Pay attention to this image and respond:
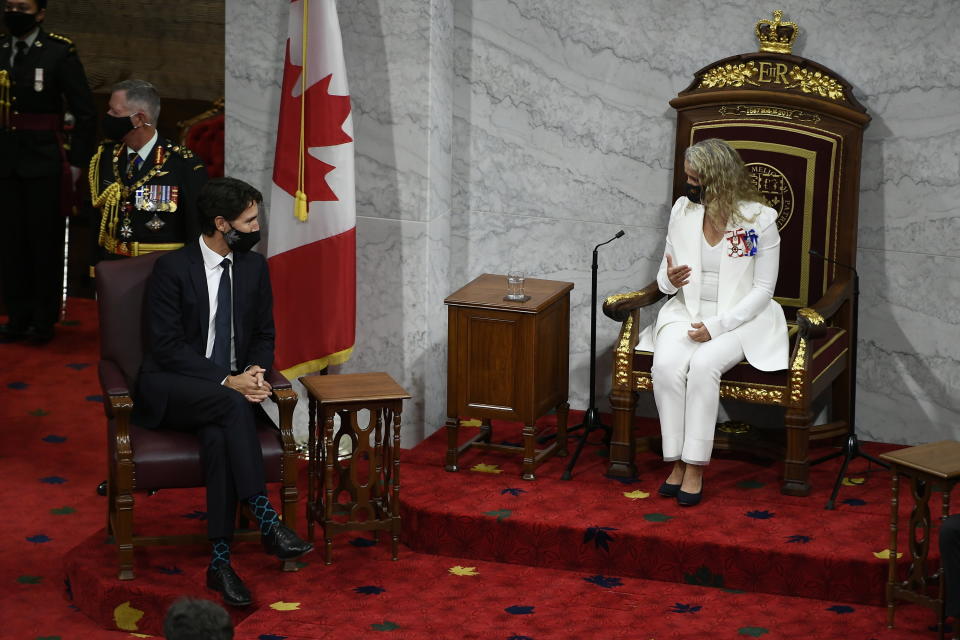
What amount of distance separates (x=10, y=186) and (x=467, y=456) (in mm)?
3139

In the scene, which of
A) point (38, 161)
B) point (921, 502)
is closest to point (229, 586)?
point (921, 502)

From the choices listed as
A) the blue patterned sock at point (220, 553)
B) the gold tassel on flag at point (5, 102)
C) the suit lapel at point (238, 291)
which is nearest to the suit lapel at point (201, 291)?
the suit lapel at point (238, 291)

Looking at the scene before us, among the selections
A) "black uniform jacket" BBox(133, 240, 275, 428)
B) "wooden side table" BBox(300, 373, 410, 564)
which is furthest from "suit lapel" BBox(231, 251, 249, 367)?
"wooden side table" BBox(300, 373, 410, 564)

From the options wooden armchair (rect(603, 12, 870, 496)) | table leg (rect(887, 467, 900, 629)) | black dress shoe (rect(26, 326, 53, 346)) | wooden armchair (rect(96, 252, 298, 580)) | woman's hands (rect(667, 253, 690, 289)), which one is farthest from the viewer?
black dress shoe (rect(26, 326, 53, 346))

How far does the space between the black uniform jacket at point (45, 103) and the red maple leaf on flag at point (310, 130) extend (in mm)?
1908

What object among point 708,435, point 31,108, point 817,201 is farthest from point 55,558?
point 817,201

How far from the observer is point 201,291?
4945mm

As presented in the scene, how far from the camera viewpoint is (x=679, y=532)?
5.01 metres

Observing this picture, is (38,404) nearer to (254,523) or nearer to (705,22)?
(254,523)

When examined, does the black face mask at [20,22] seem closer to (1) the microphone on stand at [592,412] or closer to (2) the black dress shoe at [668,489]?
(1) the microphone on stand at [592,412]

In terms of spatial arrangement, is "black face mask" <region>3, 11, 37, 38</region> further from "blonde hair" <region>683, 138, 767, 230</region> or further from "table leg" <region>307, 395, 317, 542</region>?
"blonde hair" <region>683, 138, 767, 230</region>

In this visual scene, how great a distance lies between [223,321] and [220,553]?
87 cm

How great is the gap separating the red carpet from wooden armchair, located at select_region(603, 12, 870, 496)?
0.45m

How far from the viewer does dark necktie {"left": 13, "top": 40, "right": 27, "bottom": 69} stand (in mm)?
A: 7055
